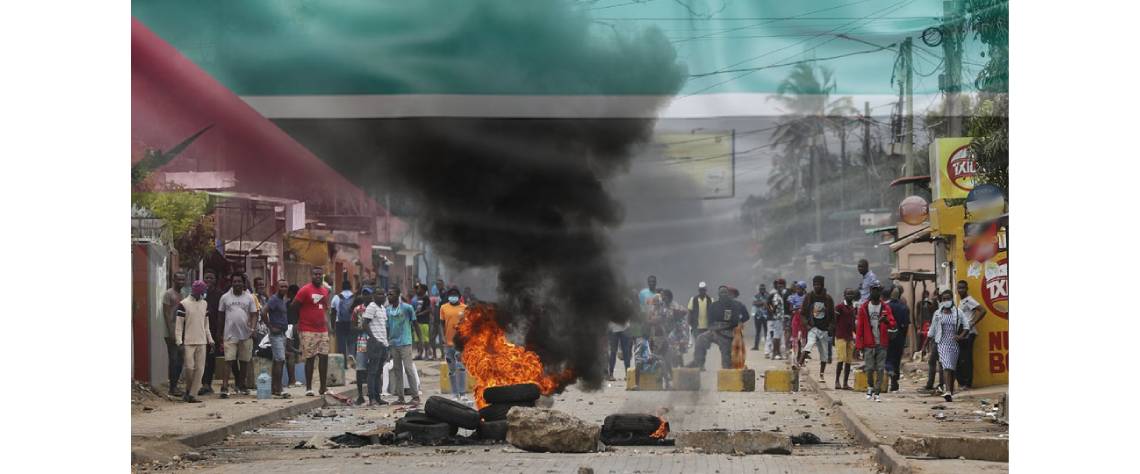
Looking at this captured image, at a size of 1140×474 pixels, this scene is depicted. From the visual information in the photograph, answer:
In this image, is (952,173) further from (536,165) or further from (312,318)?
(312,318)

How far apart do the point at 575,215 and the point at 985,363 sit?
4686 mm

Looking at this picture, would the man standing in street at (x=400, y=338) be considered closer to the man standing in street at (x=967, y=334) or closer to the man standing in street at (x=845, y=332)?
the man standing in street at (x=845, y=332)

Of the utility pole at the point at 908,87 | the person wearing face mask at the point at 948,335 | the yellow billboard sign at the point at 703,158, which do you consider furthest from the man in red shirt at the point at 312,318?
the utility pole at the point at 908,87

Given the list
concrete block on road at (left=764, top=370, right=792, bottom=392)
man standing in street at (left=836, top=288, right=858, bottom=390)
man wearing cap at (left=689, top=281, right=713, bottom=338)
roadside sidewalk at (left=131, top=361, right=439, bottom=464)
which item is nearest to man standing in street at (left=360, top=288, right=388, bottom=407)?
roadside sidewalk at (left=131, top=361, right=439, bottom=464)

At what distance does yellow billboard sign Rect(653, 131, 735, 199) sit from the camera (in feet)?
27.5

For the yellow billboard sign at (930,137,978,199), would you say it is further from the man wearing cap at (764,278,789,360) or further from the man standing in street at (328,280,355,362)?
the man standing in street at (328,280,355,362)

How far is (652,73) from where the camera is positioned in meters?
7.75

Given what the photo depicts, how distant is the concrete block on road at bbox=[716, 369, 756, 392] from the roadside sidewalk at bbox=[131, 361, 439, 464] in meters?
3.45

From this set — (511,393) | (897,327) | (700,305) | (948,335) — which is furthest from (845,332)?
(511,393)

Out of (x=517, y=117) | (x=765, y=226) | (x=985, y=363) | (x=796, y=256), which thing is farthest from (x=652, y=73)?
(x=985, y=363)

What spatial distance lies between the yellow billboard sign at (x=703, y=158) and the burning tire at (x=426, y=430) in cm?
268

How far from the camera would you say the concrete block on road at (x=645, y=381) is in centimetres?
1462

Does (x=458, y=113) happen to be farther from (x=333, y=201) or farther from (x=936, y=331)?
(x=936, y=331)

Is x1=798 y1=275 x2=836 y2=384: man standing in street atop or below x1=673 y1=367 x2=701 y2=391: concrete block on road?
atop
